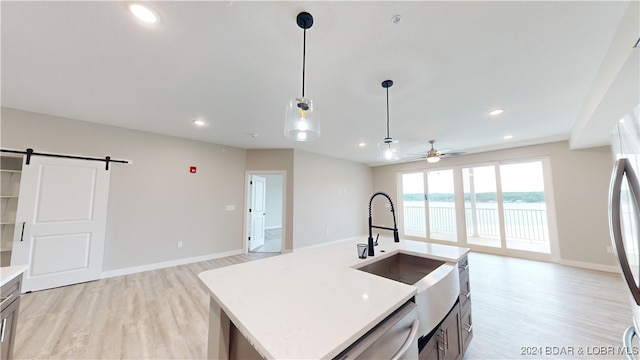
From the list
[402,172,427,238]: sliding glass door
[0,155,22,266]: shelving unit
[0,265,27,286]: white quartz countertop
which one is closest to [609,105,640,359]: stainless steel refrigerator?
[0,265,27,286]: white quartz countertop

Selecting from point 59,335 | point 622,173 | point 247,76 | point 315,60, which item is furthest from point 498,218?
point 59,335

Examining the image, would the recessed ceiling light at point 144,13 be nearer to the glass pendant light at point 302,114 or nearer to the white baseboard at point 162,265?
the glass pendant light at point 302,114

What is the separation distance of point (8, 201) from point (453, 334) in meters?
5.67

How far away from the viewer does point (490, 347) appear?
6.37 feet

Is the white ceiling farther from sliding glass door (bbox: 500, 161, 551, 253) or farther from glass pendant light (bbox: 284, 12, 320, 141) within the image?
sliding glass door (bbox: 500, 161, 551, 253)

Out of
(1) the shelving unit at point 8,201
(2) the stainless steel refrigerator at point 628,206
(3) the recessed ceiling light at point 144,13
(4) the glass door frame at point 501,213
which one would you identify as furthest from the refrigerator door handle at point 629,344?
(1) the shelving unit at point 8,201

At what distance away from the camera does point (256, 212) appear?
18.3 ft

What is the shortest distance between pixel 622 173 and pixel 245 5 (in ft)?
6.94

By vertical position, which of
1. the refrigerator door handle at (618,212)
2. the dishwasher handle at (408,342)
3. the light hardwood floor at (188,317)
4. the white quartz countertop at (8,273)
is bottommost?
the light hardwood floor at (188,317)

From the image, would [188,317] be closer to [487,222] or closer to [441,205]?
[441,205]

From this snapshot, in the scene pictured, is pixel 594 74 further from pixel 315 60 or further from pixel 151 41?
pixel 151 41

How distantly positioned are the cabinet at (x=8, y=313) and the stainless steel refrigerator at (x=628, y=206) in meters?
3.04

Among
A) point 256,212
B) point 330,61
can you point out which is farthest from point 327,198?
point 330,61

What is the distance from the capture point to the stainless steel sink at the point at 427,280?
114 cm
